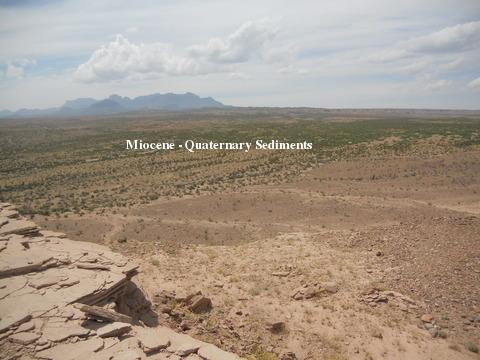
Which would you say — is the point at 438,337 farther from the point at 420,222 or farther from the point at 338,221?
the point at 338,221

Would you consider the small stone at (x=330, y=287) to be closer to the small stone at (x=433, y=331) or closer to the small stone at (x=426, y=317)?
the small stone at (x=426, y=317)

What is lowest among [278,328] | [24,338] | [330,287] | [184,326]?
[278,328]

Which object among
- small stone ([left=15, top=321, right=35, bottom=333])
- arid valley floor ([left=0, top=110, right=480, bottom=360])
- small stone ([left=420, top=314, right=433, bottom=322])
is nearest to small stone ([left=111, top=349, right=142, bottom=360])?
small stone ([left=15, top=321, right=35, bottom=333])

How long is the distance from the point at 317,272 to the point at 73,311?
8838 mm

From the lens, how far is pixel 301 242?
18.6 metres

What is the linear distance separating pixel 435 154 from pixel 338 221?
30653mm

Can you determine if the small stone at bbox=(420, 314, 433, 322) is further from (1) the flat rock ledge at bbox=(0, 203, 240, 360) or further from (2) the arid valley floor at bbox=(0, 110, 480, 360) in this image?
(1) the flat rock ledge at bbox=(0, 203, 240, 360)

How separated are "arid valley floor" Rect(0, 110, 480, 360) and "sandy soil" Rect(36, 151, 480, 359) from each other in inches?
2.1

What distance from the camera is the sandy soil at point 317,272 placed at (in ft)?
35.3

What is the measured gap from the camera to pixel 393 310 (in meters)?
11.8

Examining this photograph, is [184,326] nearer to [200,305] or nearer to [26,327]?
[200,305]

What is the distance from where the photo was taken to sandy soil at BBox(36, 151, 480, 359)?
35.3 ft

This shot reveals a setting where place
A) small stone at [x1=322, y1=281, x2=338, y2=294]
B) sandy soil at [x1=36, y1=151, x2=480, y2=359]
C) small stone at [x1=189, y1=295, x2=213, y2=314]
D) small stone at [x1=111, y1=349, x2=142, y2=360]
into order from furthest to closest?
small stone at [x1=322, y1=281, x2=338, y2=294] → small stone at [x1=189, y1=295, x2=213, y2=314] → sandy soil at [x1=36, y1=151, x2=480, y2=359] → small stone at [x1=111, y1=349, x2=142, y2=360]

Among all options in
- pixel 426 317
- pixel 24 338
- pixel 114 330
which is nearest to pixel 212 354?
pixel 114 330
